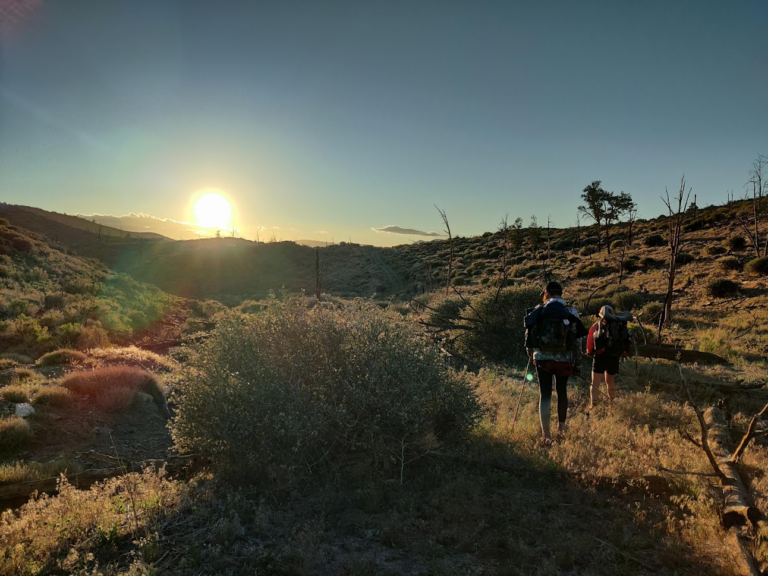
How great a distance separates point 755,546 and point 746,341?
467 inches

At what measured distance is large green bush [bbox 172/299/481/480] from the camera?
16.2 ft

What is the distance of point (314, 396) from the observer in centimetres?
513

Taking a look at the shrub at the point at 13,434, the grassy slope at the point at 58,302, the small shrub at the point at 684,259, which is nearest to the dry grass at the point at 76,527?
the shrub at the point at 13,434

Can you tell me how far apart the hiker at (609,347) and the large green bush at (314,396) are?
3.14m

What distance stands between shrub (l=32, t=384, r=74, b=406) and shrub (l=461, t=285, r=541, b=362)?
33.4 ft

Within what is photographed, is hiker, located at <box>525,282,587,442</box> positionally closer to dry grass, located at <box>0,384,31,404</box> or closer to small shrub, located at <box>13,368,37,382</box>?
dry grass, located at <box>0,384,31,404</box>

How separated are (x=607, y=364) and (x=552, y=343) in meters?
2.56

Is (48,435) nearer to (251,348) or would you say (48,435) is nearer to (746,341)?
(251,348)

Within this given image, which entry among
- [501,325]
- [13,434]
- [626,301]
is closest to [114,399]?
[13,434]

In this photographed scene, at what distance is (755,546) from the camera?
10.7ft

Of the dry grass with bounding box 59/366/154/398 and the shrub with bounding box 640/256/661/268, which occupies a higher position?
the shrub with bounding box 640/256/661/268

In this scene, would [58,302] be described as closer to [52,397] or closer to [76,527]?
[52,397]

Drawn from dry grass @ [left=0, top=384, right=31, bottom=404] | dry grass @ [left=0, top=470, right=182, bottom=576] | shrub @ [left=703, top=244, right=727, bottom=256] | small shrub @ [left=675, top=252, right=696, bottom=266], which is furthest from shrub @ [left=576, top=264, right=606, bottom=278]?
dry grass @ [left=0, top=384, right=31, bottom=404]

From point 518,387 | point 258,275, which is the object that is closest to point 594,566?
point 518,387
